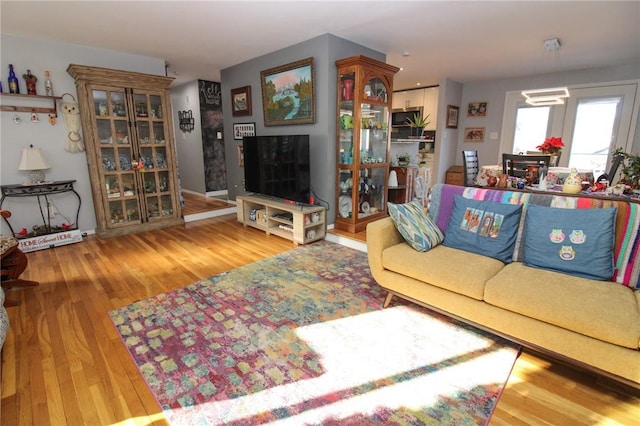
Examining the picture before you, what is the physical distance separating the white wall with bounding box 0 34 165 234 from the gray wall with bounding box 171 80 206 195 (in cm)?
196

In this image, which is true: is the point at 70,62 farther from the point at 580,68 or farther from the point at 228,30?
the point at 580,68

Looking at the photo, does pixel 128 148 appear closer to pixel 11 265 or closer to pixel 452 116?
pixel 11 265

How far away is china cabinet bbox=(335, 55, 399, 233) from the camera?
11.8 ft

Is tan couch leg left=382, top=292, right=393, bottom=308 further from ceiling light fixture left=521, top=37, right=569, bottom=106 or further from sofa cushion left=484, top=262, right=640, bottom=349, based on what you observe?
ceiling light fixture left=521, top=37, right=569, bottom=106

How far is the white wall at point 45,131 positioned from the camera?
138 inches

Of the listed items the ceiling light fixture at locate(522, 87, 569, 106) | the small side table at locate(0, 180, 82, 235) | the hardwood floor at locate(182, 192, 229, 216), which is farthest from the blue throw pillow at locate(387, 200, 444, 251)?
the small side table at locate(0, 180, 82, 235)

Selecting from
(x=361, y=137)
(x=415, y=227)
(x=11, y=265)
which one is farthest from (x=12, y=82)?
(x=415, y=227)

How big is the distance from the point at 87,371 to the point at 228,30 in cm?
335

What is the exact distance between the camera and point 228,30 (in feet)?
11.0

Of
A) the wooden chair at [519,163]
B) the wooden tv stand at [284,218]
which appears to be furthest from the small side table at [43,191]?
the wooden chair at [519,163]

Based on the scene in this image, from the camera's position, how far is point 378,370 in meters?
1.71

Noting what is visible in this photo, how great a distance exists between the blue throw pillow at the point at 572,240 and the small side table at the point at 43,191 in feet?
15.9

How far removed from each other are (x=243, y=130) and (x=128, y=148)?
5.51ft

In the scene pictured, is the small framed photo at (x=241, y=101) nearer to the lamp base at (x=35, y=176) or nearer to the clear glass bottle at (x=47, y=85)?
the clear glass bottle at (x=47, y=85)
